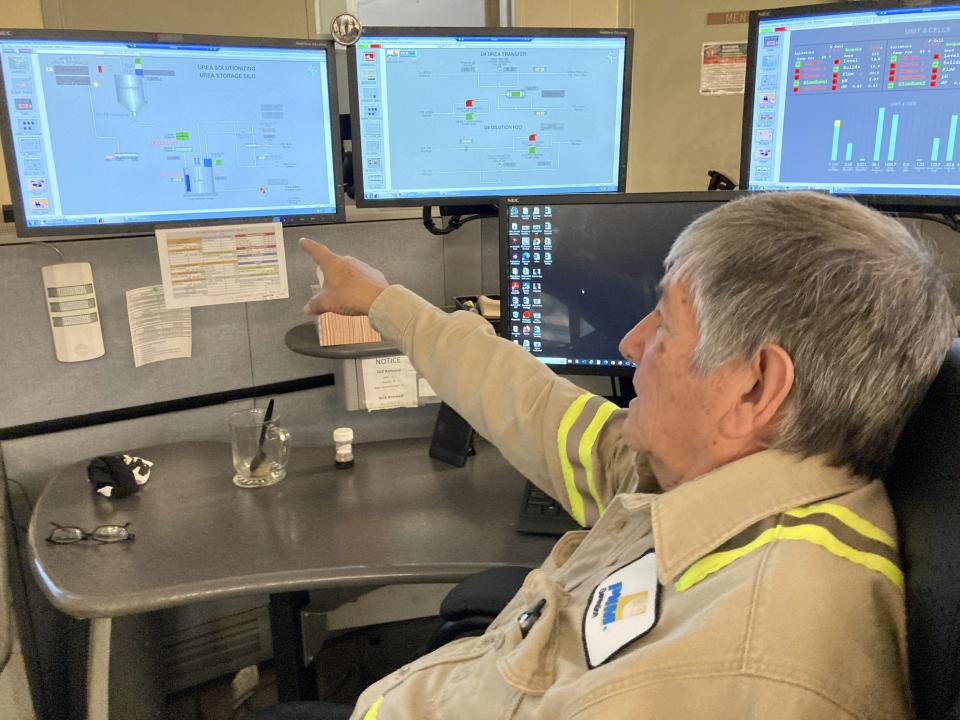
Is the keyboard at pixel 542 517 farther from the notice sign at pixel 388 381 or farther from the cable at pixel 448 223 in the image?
the cable at pixel 448 223

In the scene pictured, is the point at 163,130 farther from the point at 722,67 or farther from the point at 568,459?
the point at 722,67

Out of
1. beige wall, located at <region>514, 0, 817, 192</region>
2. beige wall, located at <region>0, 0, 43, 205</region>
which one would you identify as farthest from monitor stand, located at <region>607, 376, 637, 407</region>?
beige wall, located at <region>0, 0, 43, 205</region>

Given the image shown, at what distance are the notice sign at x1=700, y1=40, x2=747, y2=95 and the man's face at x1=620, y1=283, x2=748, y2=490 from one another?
2.06 metres

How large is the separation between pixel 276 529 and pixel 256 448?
0.23 meters

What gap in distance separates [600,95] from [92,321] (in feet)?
3.52

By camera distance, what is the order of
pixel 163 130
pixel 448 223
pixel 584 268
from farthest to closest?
pixel 448 223, pixel 584 268, pixel 163 130

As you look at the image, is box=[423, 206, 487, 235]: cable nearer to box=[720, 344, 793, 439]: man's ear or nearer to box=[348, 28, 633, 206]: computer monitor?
box=[348, 28, 633, 206]: computer monitor

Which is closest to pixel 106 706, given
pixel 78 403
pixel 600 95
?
pixel 78 403

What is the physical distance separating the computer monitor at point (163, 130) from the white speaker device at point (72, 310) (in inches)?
4.8

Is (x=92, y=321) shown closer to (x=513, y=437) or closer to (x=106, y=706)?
(x=106, y=706)

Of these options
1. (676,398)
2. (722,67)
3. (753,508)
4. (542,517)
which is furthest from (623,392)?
(722,67)

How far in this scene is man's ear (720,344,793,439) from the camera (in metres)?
0.71

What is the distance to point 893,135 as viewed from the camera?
1403 mm

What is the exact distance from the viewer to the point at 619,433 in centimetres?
110
